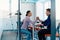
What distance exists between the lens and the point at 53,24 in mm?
2496

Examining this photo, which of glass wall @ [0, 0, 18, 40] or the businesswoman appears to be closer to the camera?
the businesswoman

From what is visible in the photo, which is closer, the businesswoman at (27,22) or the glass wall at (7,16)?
the businesswoman at (27,22)

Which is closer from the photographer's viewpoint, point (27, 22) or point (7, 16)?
point (27, 22)

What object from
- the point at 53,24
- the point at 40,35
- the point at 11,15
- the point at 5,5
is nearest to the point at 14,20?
the point at 11,15

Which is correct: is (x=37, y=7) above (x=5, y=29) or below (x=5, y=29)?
above

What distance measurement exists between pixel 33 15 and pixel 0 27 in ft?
3.31

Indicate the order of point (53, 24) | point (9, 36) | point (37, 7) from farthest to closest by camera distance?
point (37, 7) → point (9, 36) → point (53, 24)

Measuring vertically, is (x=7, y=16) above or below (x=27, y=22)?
above

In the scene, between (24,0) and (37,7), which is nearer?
(24,0)

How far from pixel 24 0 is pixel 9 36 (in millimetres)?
1146

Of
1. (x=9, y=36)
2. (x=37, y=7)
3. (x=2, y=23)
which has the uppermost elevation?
(x=37, y=7)

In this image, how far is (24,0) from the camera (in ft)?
14.9

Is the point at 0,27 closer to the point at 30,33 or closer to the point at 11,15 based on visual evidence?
the point at 11,15

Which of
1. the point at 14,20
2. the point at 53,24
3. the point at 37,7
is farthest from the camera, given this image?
the point at 37,7
